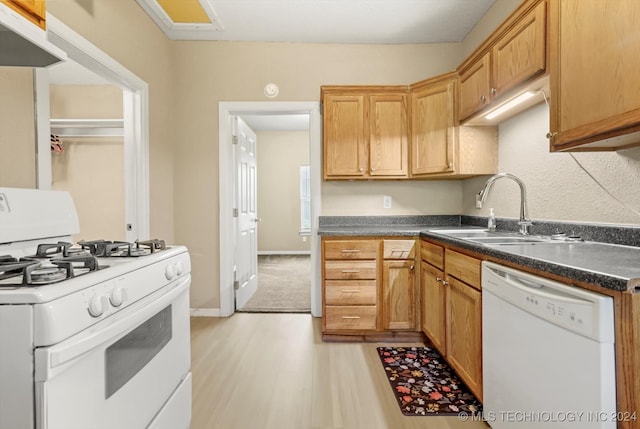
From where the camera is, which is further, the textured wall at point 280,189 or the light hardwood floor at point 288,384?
the textured wall at point 280,189

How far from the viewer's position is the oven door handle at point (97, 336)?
2.31 ft

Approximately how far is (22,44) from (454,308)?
91.5 inches

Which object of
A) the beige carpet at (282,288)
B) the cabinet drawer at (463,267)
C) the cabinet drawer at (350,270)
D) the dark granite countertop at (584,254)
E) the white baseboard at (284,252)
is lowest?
the beige carpet at (282,288)

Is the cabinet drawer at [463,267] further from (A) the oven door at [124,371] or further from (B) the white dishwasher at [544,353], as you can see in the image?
(A) the oven door at [124,371]

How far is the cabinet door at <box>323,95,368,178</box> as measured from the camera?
9.71ft

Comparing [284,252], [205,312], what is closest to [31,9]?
[205,312]

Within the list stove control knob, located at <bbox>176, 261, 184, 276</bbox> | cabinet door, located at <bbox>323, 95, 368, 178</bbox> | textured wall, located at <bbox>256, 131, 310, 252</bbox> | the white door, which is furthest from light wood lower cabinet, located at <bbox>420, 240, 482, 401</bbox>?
textured wall, located at <bbox>256, 131, 310, 252</bbox>

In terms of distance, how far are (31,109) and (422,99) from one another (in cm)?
265

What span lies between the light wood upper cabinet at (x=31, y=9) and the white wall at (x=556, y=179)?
247 cm

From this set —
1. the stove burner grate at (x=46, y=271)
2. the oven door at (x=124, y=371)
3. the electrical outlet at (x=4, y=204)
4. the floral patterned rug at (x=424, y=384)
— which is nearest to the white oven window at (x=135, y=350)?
the oven door at (x=124, y=371)

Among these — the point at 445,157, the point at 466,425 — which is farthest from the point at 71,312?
the point at 445,157

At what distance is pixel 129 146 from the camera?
2.59 meters

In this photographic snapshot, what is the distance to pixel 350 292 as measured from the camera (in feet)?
8.54

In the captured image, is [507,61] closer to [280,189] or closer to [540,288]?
[540,288]
